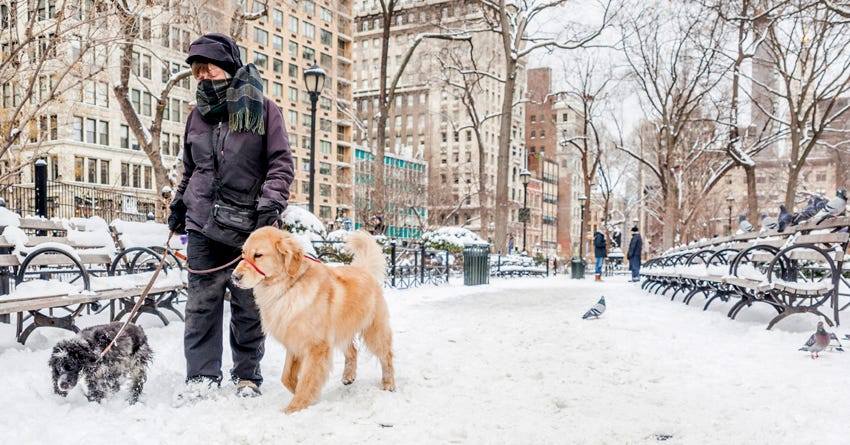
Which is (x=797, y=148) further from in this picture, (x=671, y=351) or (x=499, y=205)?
(x=671, y=351)

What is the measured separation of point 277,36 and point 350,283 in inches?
2779

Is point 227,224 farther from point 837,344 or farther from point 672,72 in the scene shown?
point 672,72

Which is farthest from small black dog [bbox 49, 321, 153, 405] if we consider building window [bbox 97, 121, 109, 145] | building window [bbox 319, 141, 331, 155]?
building window [bbox 319, 141, 331, 155]

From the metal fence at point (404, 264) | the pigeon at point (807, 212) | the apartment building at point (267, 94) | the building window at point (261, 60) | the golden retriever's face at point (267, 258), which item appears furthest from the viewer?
the building window at point (261, 60)

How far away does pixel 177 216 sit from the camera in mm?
4320

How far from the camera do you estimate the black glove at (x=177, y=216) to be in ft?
14.0

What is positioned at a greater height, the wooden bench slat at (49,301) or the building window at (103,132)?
the building window at (103,132)

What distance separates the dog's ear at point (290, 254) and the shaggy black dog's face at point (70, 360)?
4.39 ft

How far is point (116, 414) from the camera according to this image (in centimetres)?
356

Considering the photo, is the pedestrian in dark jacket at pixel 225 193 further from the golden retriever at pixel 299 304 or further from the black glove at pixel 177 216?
the golden retriever at pixel 299 304

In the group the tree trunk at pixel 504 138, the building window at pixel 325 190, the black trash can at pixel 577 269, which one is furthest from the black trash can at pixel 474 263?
the building window at pixel 325 190

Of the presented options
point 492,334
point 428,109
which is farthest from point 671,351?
point 428,109

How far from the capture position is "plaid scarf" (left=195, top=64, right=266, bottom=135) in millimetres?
3988

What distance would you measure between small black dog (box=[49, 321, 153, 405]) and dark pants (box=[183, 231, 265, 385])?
1.09ft
